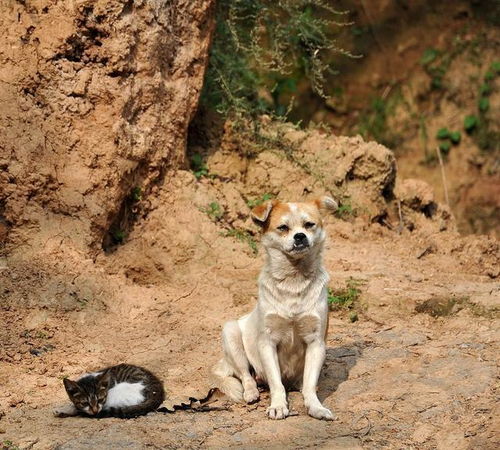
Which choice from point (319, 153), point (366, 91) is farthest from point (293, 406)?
point (366, 91)

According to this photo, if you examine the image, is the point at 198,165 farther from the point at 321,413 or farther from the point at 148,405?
the point at 321,413

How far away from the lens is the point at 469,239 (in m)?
11.5

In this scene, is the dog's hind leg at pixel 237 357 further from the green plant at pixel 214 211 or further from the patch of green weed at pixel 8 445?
the green plant at pixel 214 211

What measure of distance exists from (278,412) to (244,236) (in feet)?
12.4

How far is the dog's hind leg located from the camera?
7.49 meters

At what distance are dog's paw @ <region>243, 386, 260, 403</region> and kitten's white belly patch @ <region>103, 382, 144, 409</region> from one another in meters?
0.81

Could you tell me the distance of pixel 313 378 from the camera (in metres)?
7.05

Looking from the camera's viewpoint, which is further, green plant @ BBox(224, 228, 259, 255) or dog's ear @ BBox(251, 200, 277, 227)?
green plant @ BBox(224, 228, 259, 255)

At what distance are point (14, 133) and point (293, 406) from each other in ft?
12.9

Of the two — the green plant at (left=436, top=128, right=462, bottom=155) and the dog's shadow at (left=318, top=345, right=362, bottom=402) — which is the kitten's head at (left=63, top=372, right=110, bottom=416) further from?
the green plant at (left=436, top=128, right=462, bottom=155)

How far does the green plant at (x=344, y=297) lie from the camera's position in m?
9.36

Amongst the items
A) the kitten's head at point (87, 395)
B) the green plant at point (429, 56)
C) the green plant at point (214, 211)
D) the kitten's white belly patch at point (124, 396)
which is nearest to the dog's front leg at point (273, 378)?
the kitten's white belly patch at point (124, 396)

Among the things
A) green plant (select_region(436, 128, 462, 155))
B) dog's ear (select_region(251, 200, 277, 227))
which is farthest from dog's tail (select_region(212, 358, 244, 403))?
green plant (select_region(436, 128, 462, 155))

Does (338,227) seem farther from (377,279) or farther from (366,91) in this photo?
(366,91)
